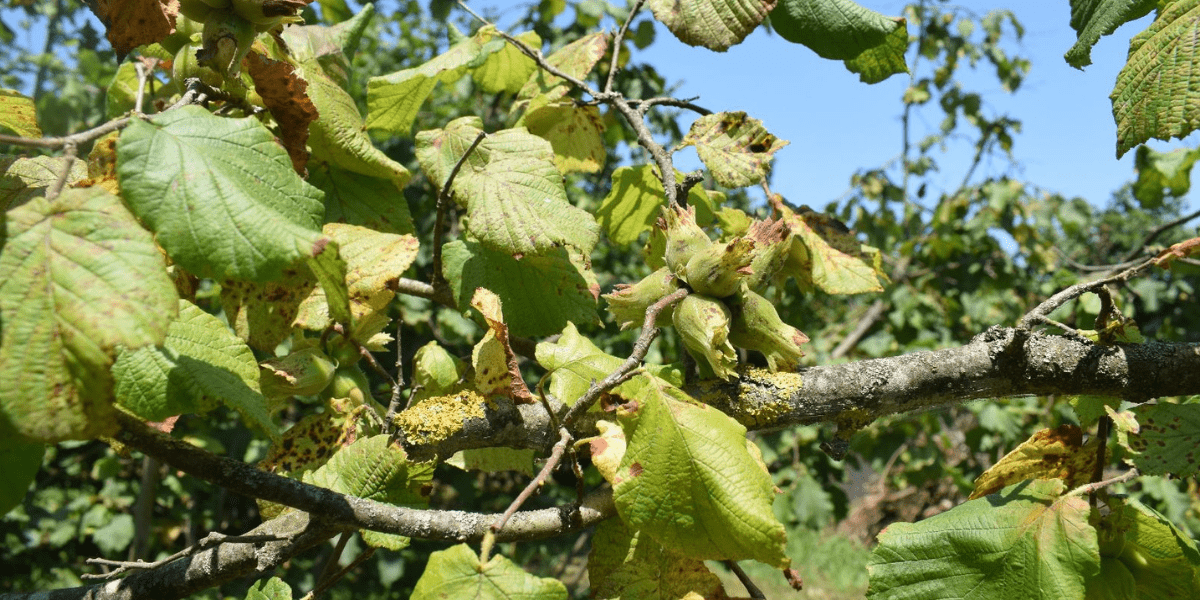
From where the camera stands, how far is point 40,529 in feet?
13.2

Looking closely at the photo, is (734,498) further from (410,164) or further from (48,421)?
(410,164)

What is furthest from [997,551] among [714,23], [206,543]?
[206,543]

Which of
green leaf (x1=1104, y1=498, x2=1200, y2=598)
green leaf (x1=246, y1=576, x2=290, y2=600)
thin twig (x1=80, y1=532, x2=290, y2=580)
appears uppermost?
green leaf (x1=1104, y1=498, x2=1200, y2=598)

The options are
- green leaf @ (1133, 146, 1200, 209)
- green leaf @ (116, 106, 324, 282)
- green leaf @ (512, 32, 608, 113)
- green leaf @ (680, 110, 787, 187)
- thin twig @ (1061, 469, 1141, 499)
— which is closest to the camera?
green leaf @ (116, 106, 324, 282)

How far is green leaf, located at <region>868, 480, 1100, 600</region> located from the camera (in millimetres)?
964

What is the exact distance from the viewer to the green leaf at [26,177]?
875 millimetres

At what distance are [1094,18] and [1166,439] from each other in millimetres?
607

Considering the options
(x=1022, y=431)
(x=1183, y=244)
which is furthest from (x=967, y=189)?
(x=1183, y=244)

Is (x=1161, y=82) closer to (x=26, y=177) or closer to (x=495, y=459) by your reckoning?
(x=495, y=459)

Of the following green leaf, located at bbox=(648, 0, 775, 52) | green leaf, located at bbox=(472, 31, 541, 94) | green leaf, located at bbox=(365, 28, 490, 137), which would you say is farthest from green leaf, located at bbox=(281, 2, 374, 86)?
green leaf, located at bbox=(648, 0, 775, 52)

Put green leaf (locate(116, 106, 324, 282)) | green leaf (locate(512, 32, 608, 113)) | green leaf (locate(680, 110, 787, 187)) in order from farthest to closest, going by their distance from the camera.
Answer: green leaf (locate(512, 32, 608, 113))
green leaf (locate(680, 110, 787, 187))
green leaf (locate(116, 106, 324, 282))

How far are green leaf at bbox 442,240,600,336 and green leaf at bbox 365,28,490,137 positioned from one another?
0.34 metres

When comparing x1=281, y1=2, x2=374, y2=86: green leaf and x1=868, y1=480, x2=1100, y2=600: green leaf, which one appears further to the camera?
x1=281, y1=2, x2=374, y2=86: green leaf

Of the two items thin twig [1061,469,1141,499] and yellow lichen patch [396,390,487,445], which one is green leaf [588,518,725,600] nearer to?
yellow lichen patch [396,390,487,445]
